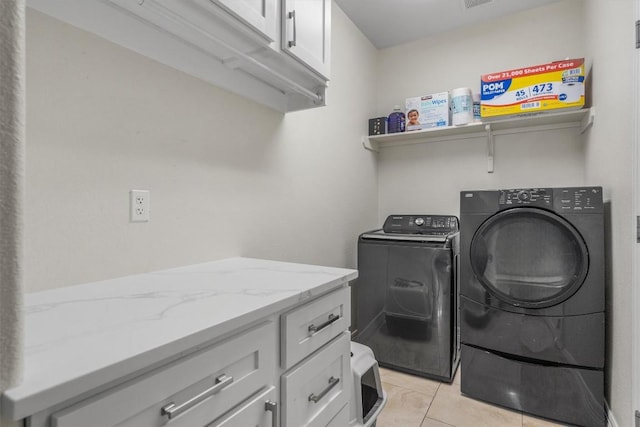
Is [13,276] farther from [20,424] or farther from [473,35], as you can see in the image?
[473,35]

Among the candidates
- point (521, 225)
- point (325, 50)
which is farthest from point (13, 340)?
point (521, 225)

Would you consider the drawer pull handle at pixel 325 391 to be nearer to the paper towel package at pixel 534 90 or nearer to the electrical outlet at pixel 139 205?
the electrical outlet at pixel 139 205

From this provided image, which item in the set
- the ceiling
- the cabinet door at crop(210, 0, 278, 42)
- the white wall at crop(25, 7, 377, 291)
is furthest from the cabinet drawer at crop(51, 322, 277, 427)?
the ceiling

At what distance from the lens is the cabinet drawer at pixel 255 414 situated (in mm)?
724

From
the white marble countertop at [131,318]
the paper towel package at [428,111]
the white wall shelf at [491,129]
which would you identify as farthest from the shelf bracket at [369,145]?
the white marble countertop at [131,318]

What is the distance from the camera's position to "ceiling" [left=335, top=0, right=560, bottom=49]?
94.0 inches

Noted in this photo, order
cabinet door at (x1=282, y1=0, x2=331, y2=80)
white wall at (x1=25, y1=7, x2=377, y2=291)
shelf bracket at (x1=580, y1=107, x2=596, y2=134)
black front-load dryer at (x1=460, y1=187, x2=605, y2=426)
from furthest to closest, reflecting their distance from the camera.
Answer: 1. shelf bracket at (x1=580, y1=107, x2=596, y2=134)
2. black front-load dryer at (x1=460, y1=187, x2=605, y2=426)
3. cabinet door at (x1=282, y1=0, x2=331, y2=80)
4. white wall at (x1=25, y1=7, x2=377, y2=291)

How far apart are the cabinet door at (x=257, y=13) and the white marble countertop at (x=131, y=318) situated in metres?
0.89

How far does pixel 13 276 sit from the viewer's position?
44 cm

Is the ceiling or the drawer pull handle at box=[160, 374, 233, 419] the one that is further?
the ceiling

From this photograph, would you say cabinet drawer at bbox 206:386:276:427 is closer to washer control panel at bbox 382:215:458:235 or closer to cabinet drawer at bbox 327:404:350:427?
cabinet drawer at bbox 327:404:350:427

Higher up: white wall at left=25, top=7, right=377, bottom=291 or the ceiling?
the ceiling

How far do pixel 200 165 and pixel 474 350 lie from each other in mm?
1898

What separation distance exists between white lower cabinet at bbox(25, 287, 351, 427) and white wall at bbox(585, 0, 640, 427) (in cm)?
128
